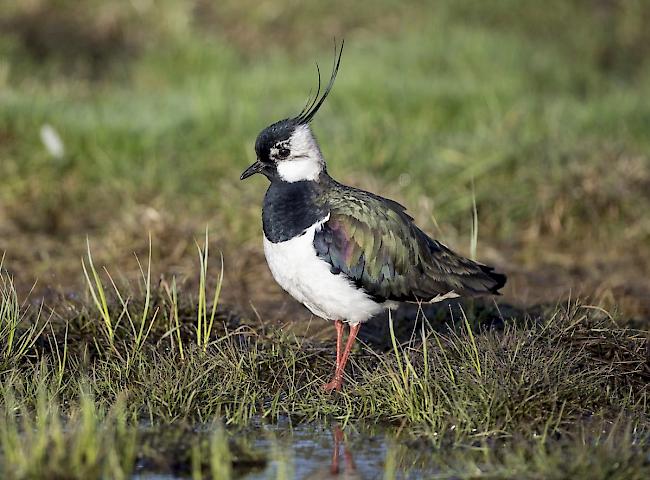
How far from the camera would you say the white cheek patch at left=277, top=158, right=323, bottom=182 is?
517cm

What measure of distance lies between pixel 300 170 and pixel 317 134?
3297mm

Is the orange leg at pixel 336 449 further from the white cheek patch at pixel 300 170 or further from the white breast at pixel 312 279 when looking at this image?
the white cheek patch at pixel 300 170

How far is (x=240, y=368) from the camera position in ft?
16.1

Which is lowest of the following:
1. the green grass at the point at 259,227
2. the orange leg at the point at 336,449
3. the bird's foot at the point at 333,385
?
the orange leg at the point at 336,449

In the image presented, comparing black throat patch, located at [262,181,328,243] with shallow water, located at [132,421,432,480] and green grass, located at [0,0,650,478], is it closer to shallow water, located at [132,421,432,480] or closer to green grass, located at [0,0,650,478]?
→ green grass, located at [0,0,650,478]

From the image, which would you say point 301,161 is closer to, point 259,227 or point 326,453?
point 326,453

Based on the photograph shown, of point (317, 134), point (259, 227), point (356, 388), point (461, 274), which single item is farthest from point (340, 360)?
point (317, 134)

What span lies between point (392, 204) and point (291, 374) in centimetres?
89

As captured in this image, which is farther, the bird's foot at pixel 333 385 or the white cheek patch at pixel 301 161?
the white cheek patch at pixel 301 161

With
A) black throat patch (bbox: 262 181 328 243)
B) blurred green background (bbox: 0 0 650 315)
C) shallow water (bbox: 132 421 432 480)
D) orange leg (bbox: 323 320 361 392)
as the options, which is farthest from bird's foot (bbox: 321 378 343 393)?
blurred green background (bbox: 0 0 650 315)

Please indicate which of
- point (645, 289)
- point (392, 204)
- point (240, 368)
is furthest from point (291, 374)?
point (645, 289)

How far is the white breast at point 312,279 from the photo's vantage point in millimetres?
4891

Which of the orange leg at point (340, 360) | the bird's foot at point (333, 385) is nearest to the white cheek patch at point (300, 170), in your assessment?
the orange leg at point (340, 360)

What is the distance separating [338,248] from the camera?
4.96 meters
